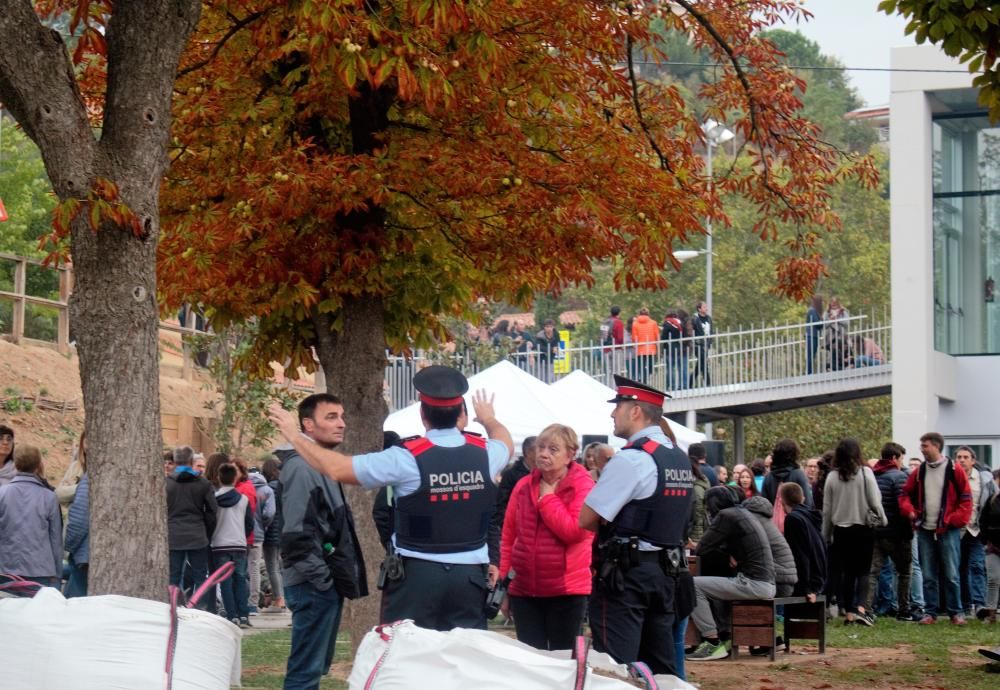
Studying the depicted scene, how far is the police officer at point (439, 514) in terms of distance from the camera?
7.53 metres

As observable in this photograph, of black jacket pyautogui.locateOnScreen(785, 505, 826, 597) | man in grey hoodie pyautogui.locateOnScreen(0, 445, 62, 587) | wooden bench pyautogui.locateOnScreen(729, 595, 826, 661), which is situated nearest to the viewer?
man in grey hoodie pyautogui.locateOnScreen(0, 445, 62, 587)

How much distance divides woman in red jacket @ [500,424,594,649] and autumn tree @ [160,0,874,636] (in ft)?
8.93

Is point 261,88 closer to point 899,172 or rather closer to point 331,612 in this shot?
point 331,612

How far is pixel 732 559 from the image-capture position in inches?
527

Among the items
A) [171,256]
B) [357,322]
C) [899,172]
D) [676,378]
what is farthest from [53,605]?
A: [676,378]

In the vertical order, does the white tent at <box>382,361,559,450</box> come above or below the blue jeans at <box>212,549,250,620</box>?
A: above

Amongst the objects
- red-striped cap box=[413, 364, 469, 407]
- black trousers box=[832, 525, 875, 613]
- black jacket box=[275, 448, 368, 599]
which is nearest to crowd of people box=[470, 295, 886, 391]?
black trousers box=[832, 525, 875, 613]

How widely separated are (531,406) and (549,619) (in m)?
10.6

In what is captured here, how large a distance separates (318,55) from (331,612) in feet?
11.5

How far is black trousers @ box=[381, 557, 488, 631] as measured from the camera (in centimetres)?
761

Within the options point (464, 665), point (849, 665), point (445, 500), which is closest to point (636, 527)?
point (445, 500)

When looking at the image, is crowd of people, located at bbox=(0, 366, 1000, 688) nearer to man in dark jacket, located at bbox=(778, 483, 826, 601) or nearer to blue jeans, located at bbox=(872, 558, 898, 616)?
man in dark jacket, located at bbox=(778, 483, 826, 601)

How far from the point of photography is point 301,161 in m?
11.2

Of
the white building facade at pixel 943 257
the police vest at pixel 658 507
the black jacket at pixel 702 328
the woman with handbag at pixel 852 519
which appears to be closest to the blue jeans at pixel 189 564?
the woman with handbag at pixel 852 519
